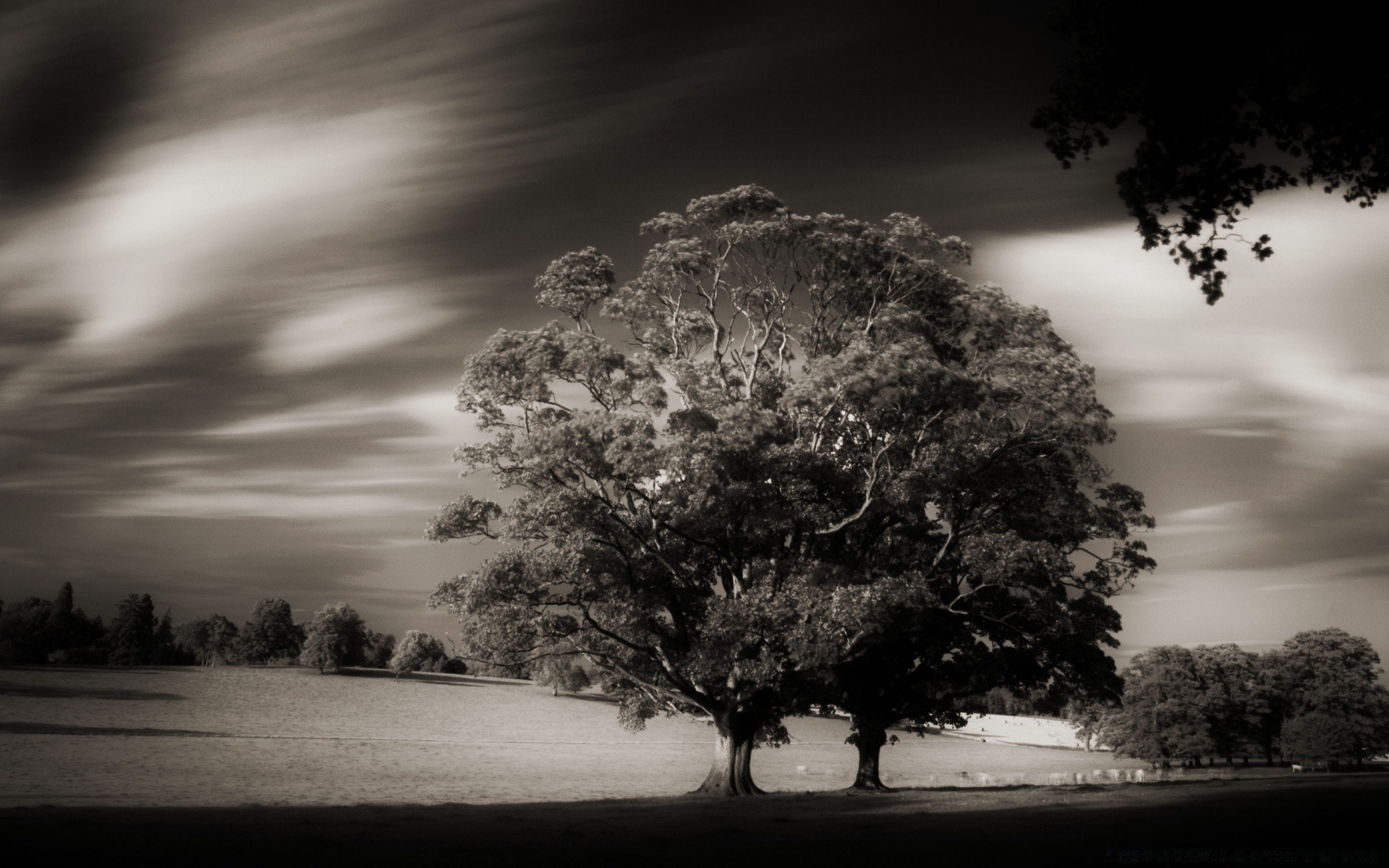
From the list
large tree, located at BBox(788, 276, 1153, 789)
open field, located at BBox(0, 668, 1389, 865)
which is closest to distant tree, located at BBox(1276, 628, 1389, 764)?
open field, located at BBox(0, 668, 1389, 865)

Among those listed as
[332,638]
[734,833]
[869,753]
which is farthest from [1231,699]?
[332,638]

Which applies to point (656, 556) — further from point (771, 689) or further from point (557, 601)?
point (771, 689)

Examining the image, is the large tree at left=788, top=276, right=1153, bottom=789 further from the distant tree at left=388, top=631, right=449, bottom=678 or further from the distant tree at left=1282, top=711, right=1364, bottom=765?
the distant tree at left=1282, top=711, right=1364, bottom=765

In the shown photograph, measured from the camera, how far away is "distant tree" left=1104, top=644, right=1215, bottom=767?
305 feet

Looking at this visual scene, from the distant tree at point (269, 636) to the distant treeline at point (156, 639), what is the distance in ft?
0.42

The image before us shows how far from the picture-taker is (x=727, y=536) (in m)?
33.0

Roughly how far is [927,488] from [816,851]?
696 inches

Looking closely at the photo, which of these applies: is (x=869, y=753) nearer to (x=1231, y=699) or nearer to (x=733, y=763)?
(x=733, y=763)

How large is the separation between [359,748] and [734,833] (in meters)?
68.3

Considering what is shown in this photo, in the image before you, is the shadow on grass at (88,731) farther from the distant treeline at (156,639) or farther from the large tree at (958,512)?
the large tree at (958,512)

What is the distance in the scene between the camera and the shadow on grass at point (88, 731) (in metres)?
73.9

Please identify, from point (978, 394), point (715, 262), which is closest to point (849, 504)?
point (978, 394)

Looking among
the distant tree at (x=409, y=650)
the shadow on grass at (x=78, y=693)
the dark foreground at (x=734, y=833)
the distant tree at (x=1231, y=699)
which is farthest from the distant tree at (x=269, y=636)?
the dark foreground at (x=734, y=833)

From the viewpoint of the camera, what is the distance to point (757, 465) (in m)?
29.6
